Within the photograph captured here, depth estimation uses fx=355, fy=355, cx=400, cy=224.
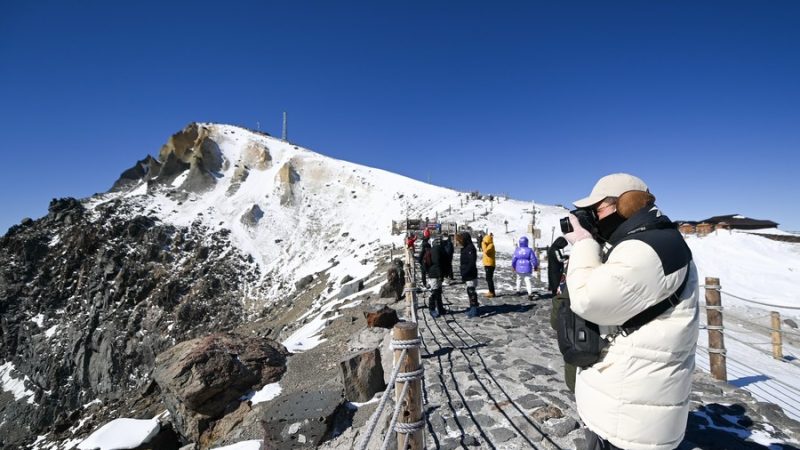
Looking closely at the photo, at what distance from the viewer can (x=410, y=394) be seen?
10.1 ft

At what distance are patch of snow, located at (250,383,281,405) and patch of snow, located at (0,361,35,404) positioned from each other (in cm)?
→ 2789

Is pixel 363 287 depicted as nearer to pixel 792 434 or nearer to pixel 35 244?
pixel 792 434

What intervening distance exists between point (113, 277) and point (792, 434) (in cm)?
3783

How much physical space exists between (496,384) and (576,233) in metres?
4.21

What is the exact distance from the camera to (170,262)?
3139 centimetres

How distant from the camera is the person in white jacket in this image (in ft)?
5.68

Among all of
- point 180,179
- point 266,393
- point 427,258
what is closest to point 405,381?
point 266,393

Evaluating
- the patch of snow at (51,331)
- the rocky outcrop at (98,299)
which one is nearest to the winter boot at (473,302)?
the rocky outcrop at (98,299)

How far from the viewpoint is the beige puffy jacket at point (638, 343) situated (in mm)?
1731

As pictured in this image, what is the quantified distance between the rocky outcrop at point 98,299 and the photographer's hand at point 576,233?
26.0m

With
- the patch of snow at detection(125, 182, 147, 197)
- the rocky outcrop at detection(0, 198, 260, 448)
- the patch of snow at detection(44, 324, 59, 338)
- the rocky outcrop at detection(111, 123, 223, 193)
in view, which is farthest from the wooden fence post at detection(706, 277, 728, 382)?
the patch of snow at detection(125, 182, 147, 197)

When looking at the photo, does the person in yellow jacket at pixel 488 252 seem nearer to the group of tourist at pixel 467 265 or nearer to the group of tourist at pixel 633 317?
the group of tourist at pixel 467 265

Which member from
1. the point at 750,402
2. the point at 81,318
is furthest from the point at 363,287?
the point at 81,318

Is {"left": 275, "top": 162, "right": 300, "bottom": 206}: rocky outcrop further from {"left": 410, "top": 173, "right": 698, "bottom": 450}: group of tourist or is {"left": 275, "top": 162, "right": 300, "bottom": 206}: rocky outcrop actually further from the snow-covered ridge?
{"left": 410, "top": 173, "right": 698, "bottom": 450}: group of tourist
